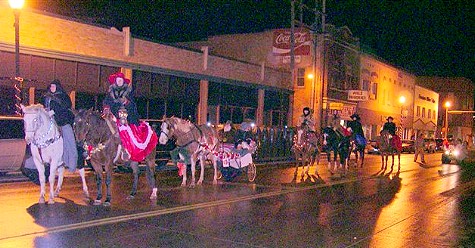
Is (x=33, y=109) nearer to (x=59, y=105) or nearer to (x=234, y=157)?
(x=59, y=105)

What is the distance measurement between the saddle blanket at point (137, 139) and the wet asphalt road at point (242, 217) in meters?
1.11

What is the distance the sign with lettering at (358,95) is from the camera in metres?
46.1

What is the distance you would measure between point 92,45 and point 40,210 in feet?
49.6

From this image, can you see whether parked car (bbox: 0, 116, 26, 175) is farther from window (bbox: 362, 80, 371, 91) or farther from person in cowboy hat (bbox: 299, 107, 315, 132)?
window (bbox: 362, 80, 371, 91)

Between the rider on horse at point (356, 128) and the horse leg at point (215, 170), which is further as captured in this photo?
the rider on horse at point (356, 128)

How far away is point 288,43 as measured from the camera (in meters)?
39.2

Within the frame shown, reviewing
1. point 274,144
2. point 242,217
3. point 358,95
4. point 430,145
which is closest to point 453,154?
point 274,144

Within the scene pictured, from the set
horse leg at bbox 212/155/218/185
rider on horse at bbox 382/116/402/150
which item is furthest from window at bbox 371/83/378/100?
horse leg at bbox 212/155/218/185

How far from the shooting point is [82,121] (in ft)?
37.4

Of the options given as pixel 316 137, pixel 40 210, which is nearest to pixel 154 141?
pixel 40 210

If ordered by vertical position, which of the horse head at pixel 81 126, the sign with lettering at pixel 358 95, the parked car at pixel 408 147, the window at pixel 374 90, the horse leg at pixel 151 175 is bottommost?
the parked car at pixel 408 147

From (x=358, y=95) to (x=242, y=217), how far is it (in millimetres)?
37349

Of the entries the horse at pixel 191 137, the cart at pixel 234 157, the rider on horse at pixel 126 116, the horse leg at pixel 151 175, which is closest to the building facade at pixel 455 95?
the cart at pixel 234 157

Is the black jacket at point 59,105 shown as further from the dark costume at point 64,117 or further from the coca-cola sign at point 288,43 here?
the coca-cola sign at point 288,43
